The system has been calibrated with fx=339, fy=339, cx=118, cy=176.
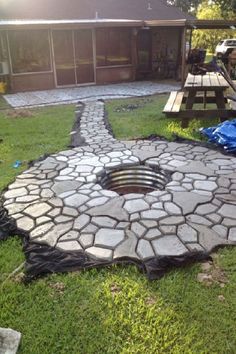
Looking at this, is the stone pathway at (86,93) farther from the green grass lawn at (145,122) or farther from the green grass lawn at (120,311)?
the green grass lawn at (120,311)

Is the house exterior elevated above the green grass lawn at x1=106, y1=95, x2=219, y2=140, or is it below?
above

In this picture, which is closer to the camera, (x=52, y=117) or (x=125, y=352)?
(x=125, y=352)

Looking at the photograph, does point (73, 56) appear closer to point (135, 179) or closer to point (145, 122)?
point (145, 122)

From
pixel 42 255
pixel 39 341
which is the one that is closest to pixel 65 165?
pixel 42 255

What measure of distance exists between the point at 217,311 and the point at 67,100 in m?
9.10

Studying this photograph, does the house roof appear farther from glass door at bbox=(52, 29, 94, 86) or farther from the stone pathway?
the stone pathway

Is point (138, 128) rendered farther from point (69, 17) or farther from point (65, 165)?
point (69, 17)

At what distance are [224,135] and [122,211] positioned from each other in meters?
2.95

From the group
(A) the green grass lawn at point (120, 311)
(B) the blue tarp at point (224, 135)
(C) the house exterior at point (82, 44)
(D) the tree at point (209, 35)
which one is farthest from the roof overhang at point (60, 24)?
(D) the tree at point (209, 35)

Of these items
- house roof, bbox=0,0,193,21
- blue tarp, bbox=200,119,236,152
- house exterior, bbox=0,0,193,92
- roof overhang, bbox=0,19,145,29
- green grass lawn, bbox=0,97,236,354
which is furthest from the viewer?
house roof, bbox=0,0,193,21

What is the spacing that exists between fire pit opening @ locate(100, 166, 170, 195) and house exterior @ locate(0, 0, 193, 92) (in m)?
7.64

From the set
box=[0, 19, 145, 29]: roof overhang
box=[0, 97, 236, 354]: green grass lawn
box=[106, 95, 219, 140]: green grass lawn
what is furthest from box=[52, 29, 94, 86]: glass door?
box=[0, 97, 236, 354]: green grass lawn

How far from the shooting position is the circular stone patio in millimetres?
3121

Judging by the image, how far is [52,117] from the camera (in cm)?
851
